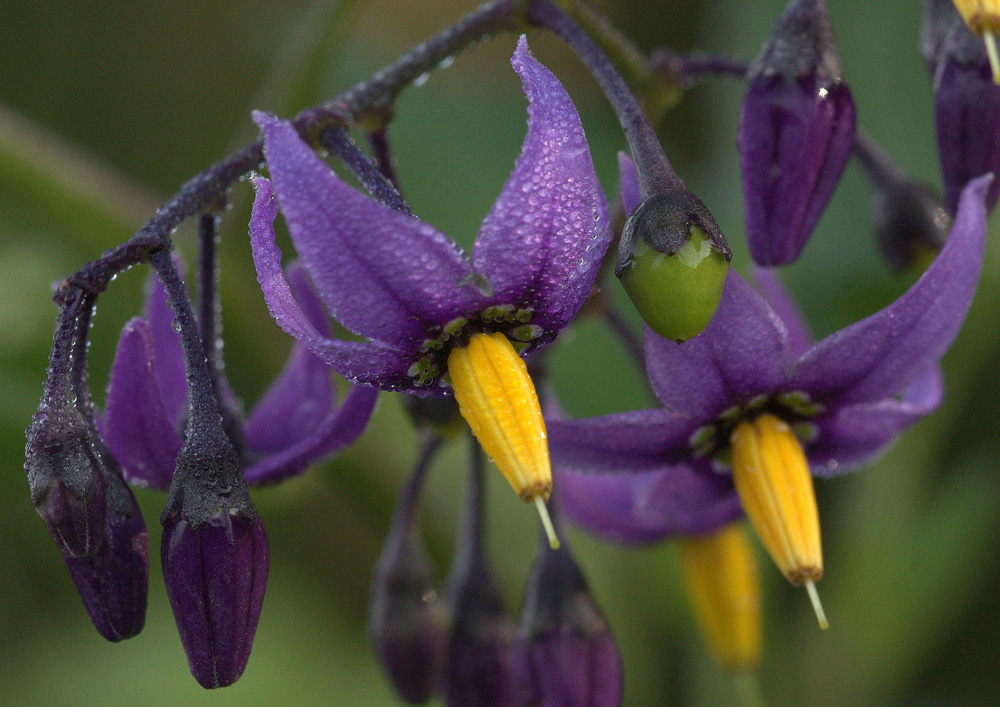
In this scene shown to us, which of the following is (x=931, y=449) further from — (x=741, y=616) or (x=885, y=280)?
(x=741, y=616)

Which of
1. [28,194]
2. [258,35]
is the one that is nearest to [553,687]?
[28,194]

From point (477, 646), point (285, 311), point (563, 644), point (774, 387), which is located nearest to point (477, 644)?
point (477, 646)

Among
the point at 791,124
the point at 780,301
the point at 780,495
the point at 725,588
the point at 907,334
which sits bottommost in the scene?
the point at 725,588

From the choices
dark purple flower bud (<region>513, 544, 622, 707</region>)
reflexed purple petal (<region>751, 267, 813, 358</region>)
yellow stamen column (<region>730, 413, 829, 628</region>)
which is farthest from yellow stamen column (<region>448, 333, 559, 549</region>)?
reflexed purple petal (<region>751, 267, 813, 358</region>)

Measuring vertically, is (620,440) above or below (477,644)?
above

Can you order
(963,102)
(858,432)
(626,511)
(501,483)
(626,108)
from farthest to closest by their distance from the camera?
(501,483), (626,511), (858,432), (963,102), (626,108)

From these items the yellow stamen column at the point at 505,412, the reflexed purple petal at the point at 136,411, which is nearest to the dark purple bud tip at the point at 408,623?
the reflexed purple petal at the point at 136,411

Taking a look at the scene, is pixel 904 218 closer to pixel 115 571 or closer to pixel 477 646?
pixel 477 646

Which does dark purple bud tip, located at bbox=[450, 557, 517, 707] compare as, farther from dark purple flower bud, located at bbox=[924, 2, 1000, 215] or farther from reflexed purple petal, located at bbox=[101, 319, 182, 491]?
dark purple flower bud, located at bbox=[924, 2, 1000, 215]

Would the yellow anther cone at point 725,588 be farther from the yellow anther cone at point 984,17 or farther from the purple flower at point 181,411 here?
the yellow anther cone at point 984,17
